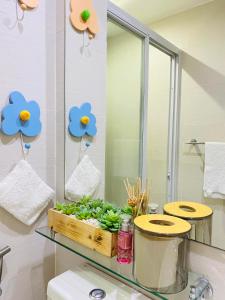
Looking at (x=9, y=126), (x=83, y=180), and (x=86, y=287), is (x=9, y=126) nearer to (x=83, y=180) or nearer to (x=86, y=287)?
(x=83, y=180)

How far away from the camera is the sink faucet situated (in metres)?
0.74

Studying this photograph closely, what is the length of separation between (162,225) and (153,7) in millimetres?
787

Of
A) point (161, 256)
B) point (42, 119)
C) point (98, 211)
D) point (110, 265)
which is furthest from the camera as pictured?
point (42, 119)

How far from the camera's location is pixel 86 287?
892 mm

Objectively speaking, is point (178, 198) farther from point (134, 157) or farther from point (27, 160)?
point (27, 160)

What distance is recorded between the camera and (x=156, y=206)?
90cm

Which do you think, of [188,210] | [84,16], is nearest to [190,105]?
[188,210]

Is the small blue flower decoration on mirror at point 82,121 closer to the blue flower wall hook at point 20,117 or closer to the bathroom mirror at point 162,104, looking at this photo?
the bathroom mirror at point 162,104

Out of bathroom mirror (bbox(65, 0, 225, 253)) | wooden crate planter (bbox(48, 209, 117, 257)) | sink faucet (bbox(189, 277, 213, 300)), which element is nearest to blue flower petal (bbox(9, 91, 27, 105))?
bathroom mirror (bbox(65, 0, 225, 253))

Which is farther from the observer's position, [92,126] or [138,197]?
[92,126]

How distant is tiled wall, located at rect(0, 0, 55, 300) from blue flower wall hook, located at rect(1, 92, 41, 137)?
3 cm

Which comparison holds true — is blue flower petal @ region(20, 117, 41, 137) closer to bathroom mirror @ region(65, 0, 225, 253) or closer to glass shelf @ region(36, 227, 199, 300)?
bathroom mirror @ region(65, 0, 225, 253)

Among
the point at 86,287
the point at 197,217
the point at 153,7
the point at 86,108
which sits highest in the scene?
the point at 153,7

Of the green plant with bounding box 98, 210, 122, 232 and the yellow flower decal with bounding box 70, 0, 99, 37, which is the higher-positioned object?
the yellow flower decal with bounding box 70, 0, 99, 37
